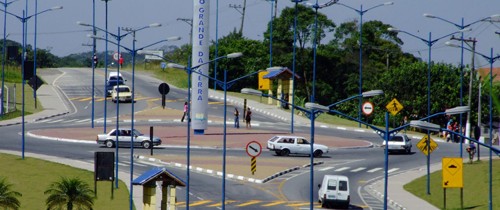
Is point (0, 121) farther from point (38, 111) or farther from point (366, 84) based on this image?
point (366, 84)

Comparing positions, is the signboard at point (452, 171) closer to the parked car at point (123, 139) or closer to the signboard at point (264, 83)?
the parked car at point (123, 139)

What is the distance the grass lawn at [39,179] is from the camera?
146ft

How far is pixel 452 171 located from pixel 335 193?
5200mm

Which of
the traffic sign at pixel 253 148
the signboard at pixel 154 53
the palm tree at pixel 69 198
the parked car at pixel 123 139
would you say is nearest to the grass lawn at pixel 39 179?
the palm tree at pixel 69 198

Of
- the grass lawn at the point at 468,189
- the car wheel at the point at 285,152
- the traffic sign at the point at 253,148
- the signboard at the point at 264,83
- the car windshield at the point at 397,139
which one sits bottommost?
the grass lawn at the point at 468,189

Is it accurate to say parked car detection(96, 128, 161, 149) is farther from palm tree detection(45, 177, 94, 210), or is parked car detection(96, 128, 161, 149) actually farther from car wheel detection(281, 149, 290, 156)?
palm tree detection(45, 177, 94, 210)

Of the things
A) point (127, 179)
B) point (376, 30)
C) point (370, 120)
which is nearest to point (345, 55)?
point (376, 30)

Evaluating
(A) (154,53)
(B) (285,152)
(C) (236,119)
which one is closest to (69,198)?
(B) (285,152)

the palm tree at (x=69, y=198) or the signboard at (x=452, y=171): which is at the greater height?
the signboard at (x=452, y=171)

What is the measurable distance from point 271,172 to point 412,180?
7.78m

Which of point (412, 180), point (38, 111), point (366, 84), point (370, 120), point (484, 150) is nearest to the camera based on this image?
point (412, 180)

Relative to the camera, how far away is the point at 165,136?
236 ft

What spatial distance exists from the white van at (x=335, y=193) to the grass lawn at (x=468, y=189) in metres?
4.79

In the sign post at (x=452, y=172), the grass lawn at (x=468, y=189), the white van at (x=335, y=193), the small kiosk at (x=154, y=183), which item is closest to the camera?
the small kiosk at (x=154, y=183)
